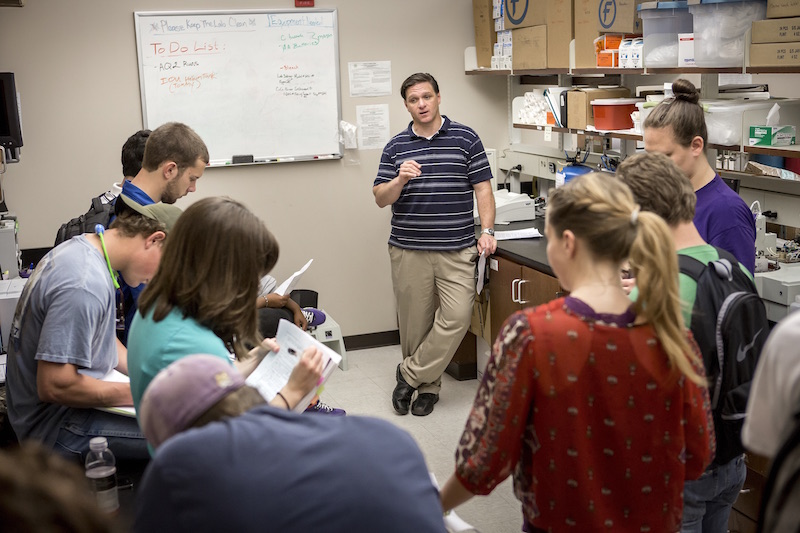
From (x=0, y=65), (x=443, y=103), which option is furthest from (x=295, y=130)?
(x=0, y=65)

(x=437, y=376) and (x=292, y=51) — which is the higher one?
(x=292, y=51)

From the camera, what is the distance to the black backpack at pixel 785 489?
1.09 m

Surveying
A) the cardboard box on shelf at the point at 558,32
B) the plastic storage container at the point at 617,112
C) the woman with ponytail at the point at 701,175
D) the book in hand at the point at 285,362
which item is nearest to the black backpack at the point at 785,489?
the book in hand at the point at 285,362

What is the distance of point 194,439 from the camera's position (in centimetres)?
115

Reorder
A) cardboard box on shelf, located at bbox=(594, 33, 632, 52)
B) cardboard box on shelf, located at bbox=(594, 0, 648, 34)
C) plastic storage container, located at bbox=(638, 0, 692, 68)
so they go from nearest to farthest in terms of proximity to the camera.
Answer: plastic storage container, located at bbox=(638, 0, 692, 68)
cardboard box on shelf, located at bbox=(594, 0, 648, 34)
cardboard box on shelf, located at bbox=(594, 33, 632, 52)

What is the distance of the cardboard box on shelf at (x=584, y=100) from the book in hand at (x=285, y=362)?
8.83ft

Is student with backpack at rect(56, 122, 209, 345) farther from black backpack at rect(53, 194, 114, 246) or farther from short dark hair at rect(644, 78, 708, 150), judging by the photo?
short dark hair at rect(644, 78, 708, 150)

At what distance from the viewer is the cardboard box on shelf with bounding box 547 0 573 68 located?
4.21 m

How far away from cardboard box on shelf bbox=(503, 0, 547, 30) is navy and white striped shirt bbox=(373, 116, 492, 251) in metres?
0.81

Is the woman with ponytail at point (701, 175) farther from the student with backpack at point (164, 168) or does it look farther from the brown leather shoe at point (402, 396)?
the brown leather shoe at point (402, 396)

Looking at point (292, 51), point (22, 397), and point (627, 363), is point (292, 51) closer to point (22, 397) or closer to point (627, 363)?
point (22, 397)

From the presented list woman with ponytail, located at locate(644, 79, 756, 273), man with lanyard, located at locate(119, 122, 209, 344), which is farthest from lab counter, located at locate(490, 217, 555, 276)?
man with lanyard, located at locate(119, 122, 209, 344)

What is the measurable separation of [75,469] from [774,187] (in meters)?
3.38

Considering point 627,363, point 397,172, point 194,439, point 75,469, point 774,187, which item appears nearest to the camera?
point 75,469
